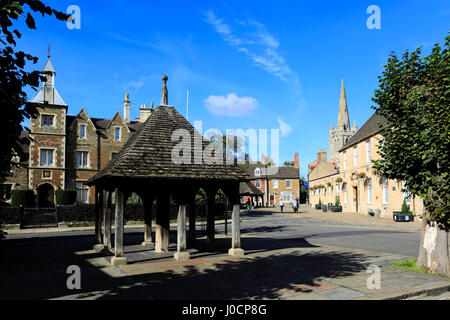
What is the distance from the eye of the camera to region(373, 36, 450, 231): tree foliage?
8.38m

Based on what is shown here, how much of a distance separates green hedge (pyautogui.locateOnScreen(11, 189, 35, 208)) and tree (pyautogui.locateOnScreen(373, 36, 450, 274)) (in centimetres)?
3539

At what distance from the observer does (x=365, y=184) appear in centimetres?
3400

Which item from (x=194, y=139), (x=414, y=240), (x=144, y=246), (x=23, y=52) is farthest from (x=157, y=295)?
(x=414, y=240)

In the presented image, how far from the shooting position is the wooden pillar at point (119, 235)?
1043 centimetres

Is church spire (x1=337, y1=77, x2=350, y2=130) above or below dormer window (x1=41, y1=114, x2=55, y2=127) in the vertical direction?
above

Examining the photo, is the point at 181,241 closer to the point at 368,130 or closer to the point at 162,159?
the point at 162,159

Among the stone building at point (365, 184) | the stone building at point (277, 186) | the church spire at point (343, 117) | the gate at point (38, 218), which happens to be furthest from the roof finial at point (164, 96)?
the church spire at point (343, 117)

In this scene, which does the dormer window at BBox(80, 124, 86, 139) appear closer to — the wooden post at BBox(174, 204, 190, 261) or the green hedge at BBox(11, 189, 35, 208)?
the green hedge at BBox(11, 189, 35, 208)

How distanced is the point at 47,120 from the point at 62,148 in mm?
3539

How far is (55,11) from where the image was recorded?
4.52 metres

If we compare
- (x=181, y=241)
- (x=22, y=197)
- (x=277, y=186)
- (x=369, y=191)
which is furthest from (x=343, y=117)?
(x=181, y=241)

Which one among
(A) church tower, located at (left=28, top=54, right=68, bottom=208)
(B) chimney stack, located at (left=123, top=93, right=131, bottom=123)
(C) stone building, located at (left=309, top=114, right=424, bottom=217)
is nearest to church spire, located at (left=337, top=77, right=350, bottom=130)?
(C) stone building, located at (left=309, top=114, right=424, bottom=217)

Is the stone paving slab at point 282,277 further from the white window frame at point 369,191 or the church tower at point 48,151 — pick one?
the church tower at point 48,151

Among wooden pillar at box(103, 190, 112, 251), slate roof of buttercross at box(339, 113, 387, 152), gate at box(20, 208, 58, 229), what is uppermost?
slate roof of buttercross at box(339, 113, 387, 152)
